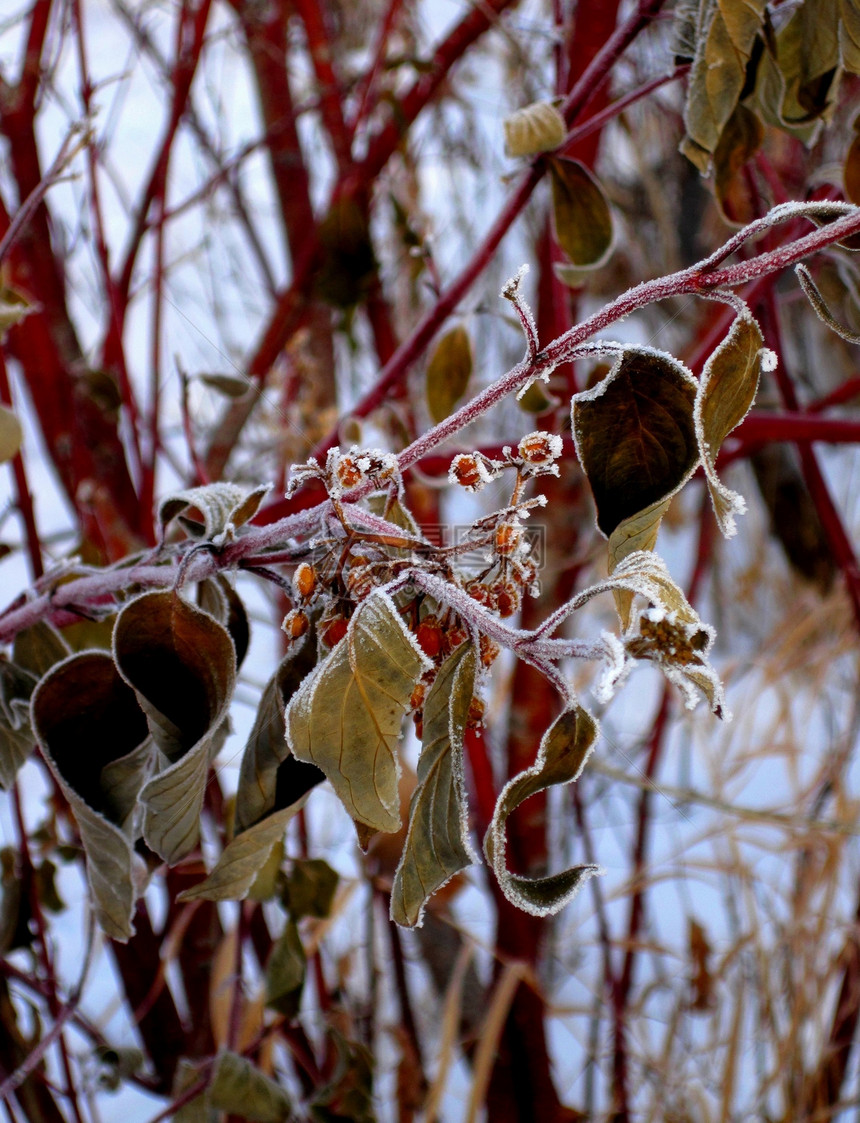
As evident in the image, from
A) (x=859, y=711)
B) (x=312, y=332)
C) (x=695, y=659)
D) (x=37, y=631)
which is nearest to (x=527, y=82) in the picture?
(x=312, y=332)

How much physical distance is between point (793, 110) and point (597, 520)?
7.4 inches

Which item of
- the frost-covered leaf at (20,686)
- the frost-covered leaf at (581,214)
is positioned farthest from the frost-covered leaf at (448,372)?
the frost-covered leaf at (20,686)

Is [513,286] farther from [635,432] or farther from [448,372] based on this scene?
[448,372]

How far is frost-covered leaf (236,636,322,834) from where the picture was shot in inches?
9.4

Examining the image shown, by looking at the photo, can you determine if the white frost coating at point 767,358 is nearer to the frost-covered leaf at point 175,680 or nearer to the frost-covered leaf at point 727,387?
the frost-covered leaf at point 727,387

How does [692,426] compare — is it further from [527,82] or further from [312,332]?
[527,82]

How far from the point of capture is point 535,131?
1.08 feet

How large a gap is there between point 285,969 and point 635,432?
0.29m

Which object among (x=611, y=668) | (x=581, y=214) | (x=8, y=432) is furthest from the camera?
(x=581, y=214)

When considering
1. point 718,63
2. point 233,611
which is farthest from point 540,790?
point 718,63

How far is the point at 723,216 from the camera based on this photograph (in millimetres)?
363

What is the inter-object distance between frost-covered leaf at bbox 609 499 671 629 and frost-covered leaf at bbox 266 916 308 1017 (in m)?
0.26

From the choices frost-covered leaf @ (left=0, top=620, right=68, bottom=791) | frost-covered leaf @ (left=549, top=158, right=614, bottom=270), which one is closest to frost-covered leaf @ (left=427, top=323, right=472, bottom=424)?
frost-covered leaf @ (left=549, top=158, right=614, bottom=270)

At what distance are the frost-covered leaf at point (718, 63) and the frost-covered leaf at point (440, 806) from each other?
202 millimetres
